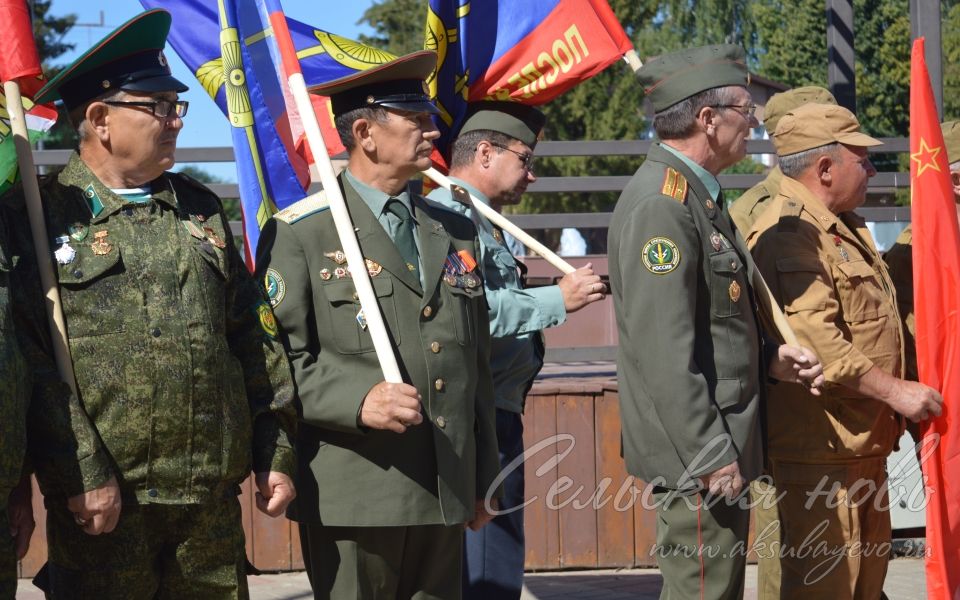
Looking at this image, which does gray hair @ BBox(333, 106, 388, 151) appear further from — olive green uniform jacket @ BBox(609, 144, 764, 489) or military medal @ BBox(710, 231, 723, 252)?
military medal @ BBox(710, 231, 723, 252)

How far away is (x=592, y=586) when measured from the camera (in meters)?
6.16

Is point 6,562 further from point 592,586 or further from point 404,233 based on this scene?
point 592,586

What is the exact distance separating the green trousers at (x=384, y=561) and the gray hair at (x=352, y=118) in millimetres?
1108

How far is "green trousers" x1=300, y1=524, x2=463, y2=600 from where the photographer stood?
346cm

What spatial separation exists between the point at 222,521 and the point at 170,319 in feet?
1.78

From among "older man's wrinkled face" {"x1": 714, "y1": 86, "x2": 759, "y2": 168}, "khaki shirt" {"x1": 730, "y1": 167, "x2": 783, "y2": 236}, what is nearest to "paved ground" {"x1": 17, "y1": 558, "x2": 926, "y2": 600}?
"khaki shirt" {"x1": 730, "y1": 167, "x2": 783, "y2": 236}

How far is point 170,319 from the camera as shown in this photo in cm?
315

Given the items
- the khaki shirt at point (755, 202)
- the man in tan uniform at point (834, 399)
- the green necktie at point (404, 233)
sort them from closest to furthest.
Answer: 1. the green necktie at point (404, 233)
2. the man in tan uniform at point (834, 399)
3. the khaki shirt at point (755, 202)

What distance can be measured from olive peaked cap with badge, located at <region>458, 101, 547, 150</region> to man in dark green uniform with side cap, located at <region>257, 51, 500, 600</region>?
121 centimetres

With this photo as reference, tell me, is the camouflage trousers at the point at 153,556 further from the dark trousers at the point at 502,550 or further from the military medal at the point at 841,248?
the military medal at the point at 841,248

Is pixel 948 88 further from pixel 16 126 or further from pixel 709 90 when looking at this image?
pixel 16 126

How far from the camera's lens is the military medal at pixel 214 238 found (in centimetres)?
332

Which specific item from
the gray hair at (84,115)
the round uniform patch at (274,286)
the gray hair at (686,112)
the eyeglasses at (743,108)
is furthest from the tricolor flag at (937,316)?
the gray hair at (84,115)

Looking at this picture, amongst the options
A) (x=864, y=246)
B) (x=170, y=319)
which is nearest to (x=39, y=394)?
(x=170, y=319)
